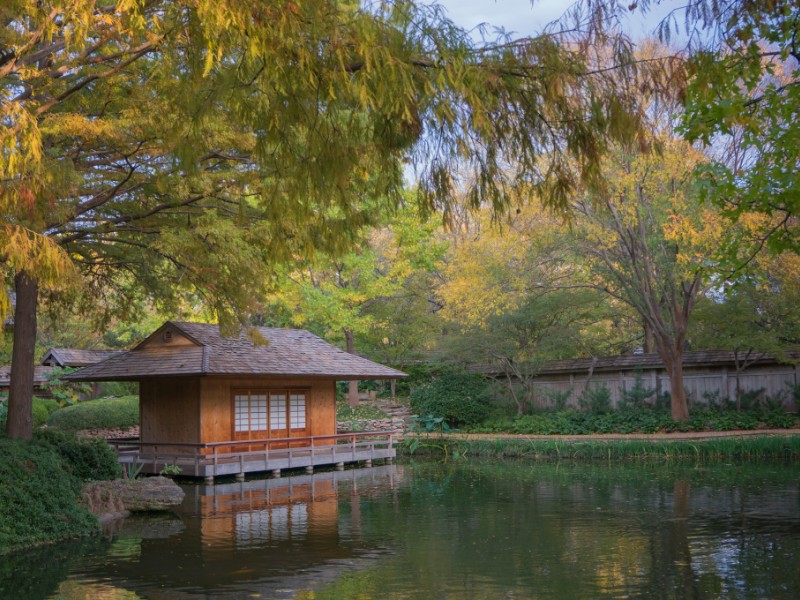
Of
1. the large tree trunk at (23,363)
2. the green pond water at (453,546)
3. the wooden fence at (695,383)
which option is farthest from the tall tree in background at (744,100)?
the wooden fence at (695,383)

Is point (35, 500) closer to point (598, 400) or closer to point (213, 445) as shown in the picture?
point (213, 445)

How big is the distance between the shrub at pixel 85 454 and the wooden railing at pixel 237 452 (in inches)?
163

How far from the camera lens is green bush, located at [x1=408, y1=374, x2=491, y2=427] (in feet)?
98.6

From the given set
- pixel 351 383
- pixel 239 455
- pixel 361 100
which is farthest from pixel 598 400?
pixel 361 100

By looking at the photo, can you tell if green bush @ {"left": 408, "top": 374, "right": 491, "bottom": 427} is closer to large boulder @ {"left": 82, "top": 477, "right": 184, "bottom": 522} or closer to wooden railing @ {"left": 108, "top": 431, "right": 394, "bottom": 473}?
wooden railing @ {"left": 108, "top": 431, "right": 394, "bottom": 473}

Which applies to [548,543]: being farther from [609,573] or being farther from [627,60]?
[627,60]

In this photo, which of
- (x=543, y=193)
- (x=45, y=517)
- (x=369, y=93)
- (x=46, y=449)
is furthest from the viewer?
(x=46, y=449)

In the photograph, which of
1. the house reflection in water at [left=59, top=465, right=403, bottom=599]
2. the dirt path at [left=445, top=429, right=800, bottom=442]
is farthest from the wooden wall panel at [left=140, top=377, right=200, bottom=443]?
the dirt path at [left=445, top=429, right=800, bottom=442]

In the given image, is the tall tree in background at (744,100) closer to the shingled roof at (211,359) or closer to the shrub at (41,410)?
the shingled roof at (211,359)

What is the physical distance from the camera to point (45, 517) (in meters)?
12.2

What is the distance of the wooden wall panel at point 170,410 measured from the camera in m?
22.1

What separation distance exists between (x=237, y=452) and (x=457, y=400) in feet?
32.5

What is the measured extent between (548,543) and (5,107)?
868cm

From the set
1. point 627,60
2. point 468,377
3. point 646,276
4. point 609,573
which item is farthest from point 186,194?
point 468,377
